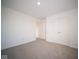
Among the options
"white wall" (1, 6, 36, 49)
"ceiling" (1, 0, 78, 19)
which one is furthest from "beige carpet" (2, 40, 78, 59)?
"ceiling" (1, 0, 78, 19)

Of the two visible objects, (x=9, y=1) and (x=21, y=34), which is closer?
(x=9, y=1)

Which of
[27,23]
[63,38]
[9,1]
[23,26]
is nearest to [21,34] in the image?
[23,26]

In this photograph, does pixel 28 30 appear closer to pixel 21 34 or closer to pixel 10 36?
pixel 21 34

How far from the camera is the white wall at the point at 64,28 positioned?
3850mm

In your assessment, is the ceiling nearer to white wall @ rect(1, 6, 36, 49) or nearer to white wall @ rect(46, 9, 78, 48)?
white wall @ rect(1, 6, 36, 49)

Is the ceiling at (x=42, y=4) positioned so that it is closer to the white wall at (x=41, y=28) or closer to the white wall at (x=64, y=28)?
the white wall at (x=64, y=28)

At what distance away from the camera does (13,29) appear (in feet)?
13.2

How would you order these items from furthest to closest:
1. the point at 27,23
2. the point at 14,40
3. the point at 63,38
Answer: the point at 27,23
the point at 63,38
the point at 14,40

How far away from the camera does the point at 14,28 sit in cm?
408

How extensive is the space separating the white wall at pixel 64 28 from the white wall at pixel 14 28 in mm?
1990

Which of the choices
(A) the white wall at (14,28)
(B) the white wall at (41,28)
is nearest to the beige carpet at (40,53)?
(A) the white wall at (14,28)

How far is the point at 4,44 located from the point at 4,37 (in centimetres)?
42

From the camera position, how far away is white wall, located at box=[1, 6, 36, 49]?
3.49 metres

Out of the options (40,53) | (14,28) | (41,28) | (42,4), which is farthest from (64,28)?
(14,28)
